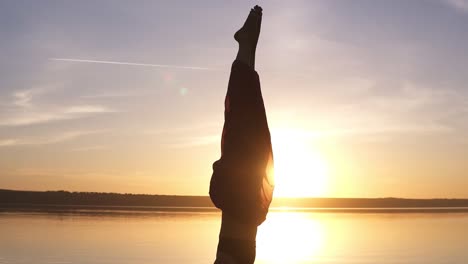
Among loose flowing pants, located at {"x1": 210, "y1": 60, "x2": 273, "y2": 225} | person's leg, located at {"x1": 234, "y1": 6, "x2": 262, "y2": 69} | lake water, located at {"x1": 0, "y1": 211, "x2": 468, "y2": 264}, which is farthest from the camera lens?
lake water, located at {"x1": 0, "y1": 211, "x2": 468, "y2": 264}

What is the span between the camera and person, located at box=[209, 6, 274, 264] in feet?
24.2

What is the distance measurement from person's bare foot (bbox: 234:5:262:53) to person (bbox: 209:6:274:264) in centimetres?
28

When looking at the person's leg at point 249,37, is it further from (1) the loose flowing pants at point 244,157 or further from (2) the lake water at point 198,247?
(2) the lake water at point 198,247

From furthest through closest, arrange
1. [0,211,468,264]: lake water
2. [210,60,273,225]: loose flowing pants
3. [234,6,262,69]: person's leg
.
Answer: [0,211,468,264]: lake water, [234,6,262,69]: person's leg, [210,60,273,225]: loose flowing pants

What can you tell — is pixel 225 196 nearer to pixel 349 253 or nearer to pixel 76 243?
pixel 349 253

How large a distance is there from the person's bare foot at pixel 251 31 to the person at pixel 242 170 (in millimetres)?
278

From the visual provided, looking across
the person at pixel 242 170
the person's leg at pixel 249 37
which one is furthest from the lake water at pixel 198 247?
the person's leg at pixel 249 37

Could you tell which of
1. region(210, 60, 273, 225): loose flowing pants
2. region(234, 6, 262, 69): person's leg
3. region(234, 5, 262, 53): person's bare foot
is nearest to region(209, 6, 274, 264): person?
region(210, 60, 273, 225): loose flowing pants

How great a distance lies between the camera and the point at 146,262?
90.4 feet

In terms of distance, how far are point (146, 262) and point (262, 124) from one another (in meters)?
20.9

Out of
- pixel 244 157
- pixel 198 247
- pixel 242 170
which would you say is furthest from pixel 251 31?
pixel 198 247

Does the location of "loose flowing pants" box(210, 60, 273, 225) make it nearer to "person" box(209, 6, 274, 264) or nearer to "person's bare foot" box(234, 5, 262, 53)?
"person" box(209, 6, 274, 264)

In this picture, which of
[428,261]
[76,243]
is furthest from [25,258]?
[428,261]

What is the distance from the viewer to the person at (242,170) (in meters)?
7.39
